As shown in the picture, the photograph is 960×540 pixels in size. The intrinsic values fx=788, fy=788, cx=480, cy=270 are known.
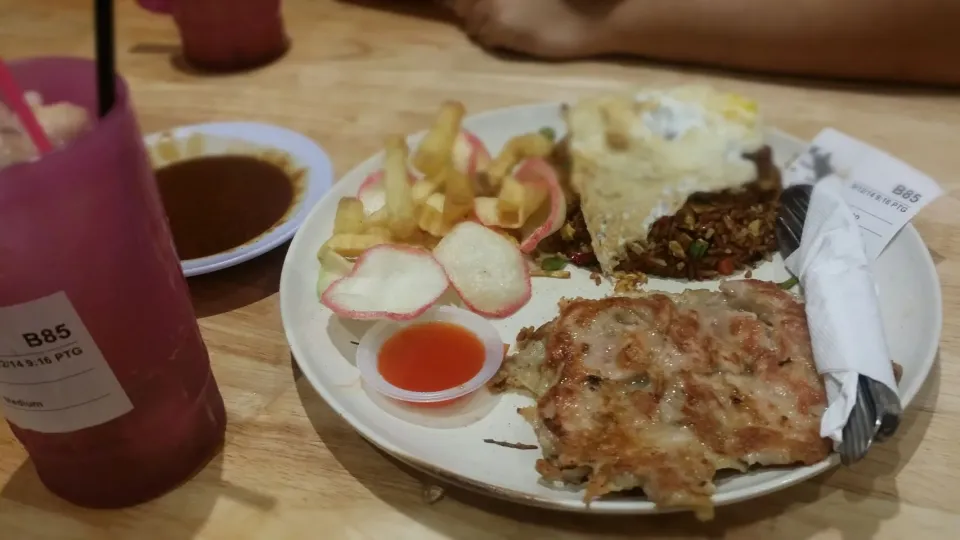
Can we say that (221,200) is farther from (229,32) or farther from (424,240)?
(229,32)

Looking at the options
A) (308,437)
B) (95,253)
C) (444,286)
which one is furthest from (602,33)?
(95,253)

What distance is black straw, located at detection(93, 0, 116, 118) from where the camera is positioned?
2.21 ft

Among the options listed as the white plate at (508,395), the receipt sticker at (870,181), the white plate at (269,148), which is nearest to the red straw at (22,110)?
the white plate at (508,395)

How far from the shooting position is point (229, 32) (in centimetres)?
213

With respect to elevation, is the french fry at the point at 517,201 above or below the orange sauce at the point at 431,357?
above

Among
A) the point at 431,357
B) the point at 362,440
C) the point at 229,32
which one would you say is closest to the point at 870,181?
the point at 431,357

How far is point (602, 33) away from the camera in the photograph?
204cm

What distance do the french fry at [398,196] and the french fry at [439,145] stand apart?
0.12 feet

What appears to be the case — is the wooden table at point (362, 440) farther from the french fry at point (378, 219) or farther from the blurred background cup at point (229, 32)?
the french fry at point (378, 219)

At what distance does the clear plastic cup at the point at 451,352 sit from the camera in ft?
3.49

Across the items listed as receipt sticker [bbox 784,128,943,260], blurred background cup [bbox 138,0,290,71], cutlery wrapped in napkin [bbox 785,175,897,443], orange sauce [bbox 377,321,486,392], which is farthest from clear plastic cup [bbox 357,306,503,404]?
blurred background cup [bbox 138,0,290,71]

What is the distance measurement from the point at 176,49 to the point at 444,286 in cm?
150

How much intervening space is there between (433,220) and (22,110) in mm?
712

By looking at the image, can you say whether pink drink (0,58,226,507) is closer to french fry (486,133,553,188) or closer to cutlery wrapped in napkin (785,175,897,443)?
french fry (486,133,553,188)
